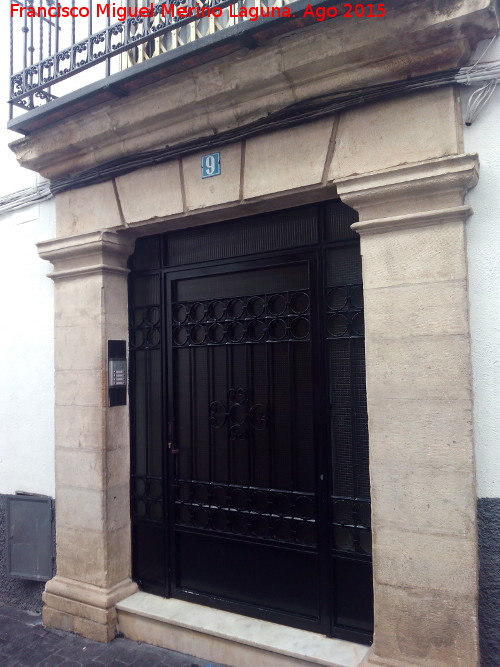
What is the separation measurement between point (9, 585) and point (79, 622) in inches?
41.9

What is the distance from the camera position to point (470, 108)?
114 inches

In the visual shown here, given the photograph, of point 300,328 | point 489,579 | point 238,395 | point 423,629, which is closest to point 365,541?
point 423,629

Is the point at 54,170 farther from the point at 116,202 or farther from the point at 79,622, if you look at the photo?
the point at 79,622

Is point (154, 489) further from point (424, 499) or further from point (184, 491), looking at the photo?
point (424, 499)

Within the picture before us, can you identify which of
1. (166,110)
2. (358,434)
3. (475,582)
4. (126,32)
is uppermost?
(126,32)

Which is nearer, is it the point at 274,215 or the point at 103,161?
the point at 274,215

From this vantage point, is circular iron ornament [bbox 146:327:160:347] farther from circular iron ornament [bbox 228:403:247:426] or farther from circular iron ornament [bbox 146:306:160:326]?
circular iron ornament [bbox 228:403:247:426]

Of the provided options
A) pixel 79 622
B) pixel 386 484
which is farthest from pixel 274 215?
pixel 79 622

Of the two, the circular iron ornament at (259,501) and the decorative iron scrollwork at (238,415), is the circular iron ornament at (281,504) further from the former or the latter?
the decorative iron scrollwork at (238,415)

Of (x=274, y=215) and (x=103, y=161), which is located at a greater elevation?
(x=103, y=161)

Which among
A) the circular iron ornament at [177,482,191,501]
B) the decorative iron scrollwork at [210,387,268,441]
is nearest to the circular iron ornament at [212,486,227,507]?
the circular iron ornament at [177,482,191,501]

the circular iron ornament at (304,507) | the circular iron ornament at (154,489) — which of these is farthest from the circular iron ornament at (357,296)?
the circular iron ornament at (154,489)

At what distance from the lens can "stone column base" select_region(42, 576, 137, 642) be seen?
13.0 ft

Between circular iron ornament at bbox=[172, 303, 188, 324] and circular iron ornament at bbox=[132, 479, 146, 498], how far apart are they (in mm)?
1351
